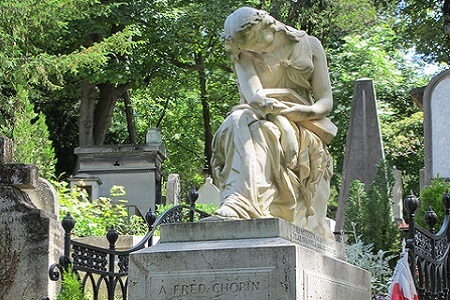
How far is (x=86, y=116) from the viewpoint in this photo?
1225 inches

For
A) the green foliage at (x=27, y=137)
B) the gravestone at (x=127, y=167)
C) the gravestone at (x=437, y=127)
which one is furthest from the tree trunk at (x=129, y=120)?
the gravestone at (x=437, y=127)

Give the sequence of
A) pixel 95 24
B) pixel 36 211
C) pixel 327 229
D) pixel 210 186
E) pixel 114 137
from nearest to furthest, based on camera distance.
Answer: pixel 327 229 → pixel 36 211 → pixel 210 186 → pixel 95 24 → pixel 114 137

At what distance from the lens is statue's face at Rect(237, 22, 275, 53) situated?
24.8 ft

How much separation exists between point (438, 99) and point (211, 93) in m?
18.5

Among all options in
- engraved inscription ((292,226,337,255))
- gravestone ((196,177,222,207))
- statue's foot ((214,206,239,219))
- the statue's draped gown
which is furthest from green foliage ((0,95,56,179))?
statue's foot ((214,206,239,219))

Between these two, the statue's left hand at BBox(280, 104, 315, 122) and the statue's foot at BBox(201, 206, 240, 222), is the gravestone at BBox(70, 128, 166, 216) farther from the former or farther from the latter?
the statue's foot at BBox(201, 206, 240, 222)

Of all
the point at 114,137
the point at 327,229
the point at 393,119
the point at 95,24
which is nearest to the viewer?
the point at 327,229

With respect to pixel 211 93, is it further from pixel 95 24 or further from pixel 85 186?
pixel 85 186

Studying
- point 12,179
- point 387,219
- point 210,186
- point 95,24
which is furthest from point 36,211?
point 95,24

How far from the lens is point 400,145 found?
32281mm

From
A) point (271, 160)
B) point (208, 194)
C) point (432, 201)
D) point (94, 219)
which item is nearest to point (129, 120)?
point (208, 194)

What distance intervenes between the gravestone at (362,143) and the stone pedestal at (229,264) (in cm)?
1176

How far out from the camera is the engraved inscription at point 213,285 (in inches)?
250

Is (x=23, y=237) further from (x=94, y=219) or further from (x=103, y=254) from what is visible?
(x=94, y=219)
